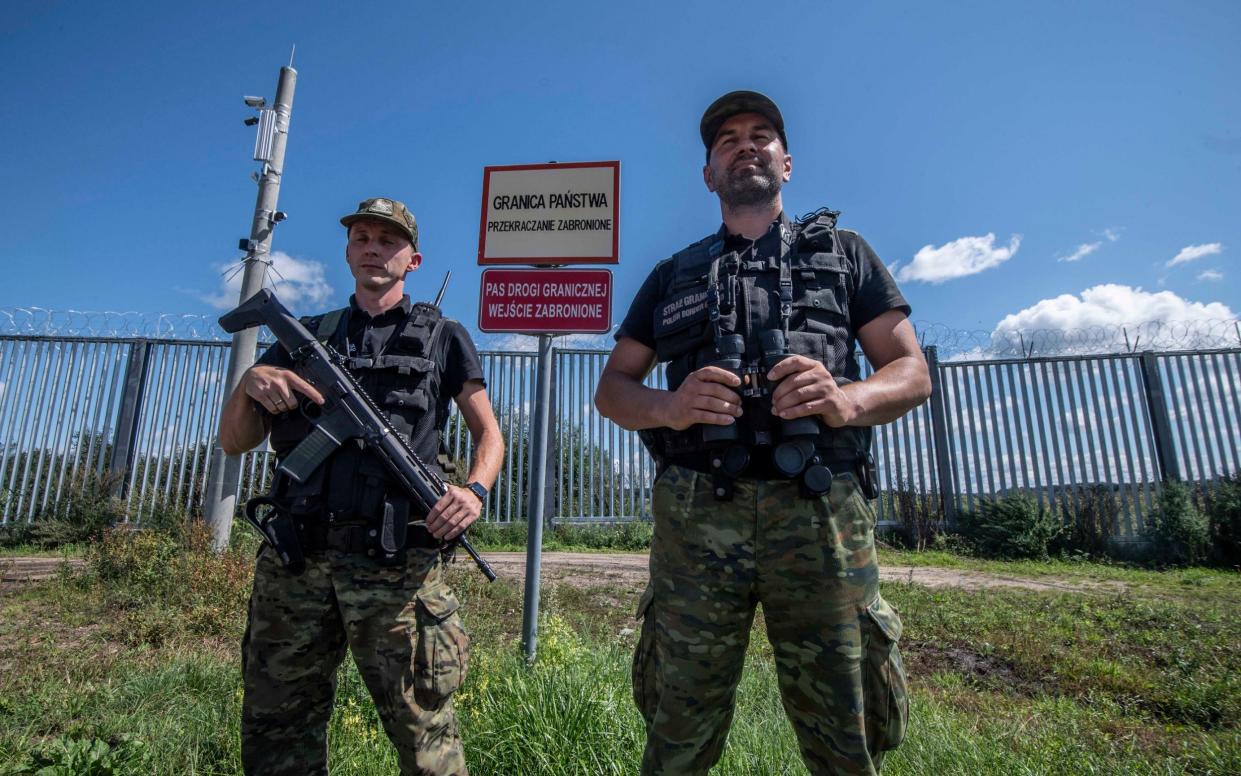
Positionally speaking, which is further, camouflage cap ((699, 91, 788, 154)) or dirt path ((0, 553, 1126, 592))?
dirt path ((0, 553, 1126, 592))

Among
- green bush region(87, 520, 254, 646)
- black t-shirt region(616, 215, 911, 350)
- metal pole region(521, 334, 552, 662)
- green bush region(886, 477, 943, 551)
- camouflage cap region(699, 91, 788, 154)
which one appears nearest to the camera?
black t-shirt region(616, 215, 911, 350)

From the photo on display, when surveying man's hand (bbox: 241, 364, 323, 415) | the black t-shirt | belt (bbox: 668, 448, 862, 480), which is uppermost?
the black t-shirt

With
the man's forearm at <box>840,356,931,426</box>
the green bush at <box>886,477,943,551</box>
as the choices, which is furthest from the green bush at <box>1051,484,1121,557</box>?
the man's forearm at <box>840,356,931,426</box>

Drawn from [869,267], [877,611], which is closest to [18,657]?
[877,611]

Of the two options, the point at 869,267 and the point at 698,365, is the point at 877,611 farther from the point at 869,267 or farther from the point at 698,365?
the point at 869,267

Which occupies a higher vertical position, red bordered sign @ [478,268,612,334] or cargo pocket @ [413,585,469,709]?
red bordered sign @ [478,268,612,334]

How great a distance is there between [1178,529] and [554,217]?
29.8 feet

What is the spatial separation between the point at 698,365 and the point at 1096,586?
6796 mm

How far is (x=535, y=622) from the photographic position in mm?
3148

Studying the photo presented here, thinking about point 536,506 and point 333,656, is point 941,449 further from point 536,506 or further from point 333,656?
point 333,656

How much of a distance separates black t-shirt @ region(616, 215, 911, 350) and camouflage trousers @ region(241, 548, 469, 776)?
43.3 inches

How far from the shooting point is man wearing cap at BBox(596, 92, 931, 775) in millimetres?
1482

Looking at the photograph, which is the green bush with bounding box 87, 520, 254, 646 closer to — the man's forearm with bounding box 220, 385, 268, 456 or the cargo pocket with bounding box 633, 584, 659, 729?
the man's forearm with bounding box 220, 385, 268, 456

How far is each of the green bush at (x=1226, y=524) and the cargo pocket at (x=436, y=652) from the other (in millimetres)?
9856
